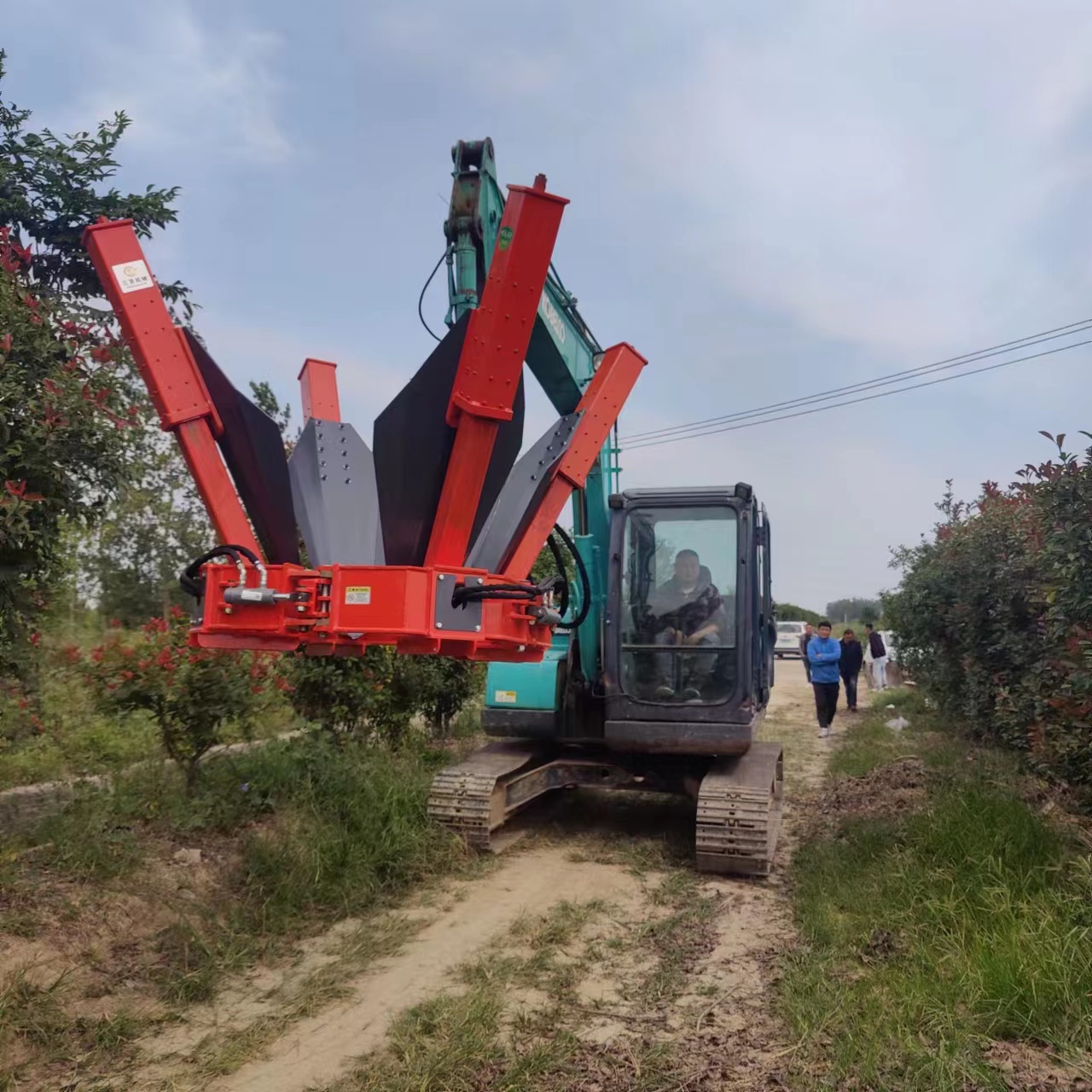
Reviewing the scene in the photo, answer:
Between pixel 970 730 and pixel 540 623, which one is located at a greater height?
pixel 540 623

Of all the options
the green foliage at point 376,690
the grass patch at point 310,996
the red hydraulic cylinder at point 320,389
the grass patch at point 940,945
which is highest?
the red hydraulic cylinder at point 320,389

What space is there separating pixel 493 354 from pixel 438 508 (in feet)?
2.08

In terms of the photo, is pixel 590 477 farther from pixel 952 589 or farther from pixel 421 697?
pixel 952 589

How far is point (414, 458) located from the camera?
3.66 metres

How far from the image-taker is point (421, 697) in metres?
8.80

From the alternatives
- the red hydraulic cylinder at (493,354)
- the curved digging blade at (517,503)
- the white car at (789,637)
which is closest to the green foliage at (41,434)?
the red hydraulic cylinder at (493,354)

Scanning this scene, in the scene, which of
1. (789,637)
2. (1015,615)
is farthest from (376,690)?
(789,637)

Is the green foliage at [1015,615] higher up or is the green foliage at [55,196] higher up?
the green foliage at [55,196]

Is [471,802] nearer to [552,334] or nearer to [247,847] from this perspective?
[247,847]

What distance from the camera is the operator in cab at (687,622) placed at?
6.28 metres

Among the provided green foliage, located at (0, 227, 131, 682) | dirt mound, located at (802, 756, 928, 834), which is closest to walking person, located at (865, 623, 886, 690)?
dirt mound, located at (802, 756, 928, 834)

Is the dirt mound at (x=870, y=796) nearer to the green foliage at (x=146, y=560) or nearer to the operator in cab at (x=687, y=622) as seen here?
the operator in cab at (x=687, y=622)

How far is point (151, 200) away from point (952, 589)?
29.9 feet

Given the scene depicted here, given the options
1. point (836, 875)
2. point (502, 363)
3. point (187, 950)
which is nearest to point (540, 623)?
point (502, 363)
